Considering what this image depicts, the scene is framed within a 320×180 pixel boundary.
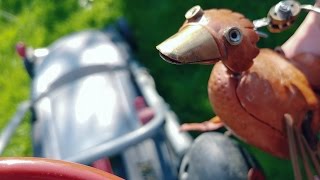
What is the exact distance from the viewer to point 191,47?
2.57 feet

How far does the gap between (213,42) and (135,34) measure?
3.71 ft

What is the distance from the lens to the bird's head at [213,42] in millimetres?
775

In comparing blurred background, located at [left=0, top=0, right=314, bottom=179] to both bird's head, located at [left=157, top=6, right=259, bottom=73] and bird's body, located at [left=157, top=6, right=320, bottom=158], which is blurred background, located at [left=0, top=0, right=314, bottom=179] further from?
bird's head, located at [left=157, top=6, right=259, bottom=73]

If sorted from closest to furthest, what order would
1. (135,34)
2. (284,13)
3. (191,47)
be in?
(191,47) < (284,13) < (135,34)

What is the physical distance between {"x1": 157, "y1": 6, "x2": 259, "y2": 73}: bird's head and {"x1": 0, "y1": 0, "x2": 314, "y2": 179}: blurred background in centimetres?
68

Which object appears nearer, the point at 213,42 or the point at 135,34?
the point at 213,42

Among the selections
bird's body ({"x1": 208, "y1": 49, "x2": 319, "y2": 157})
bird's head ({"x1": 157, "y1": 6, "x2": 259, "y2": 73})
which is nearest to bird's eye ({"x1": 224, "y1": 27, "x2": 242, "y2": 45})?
bird's head ({"x1": 157, "y1": 6, "x2": 259, "y2": 73})

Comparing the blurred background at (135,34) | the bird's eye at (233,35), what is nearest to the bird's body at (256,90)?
the bird's eye at (233,35)

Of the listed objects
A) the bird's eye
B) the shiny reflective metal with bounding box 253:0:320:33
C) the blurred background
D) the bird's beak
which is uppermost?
the bird's beak

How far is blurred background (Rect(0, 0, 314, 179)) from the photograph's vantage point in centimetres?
170

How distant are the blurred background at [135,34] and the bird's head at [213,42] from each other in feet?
2.24

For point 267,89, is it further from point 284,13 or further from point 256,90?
point 284,13

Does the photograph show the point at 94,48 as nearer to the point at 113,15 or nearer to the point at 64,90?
the point at 64,90

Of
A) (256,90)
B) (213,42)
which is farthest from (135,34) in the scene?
(213,42)
